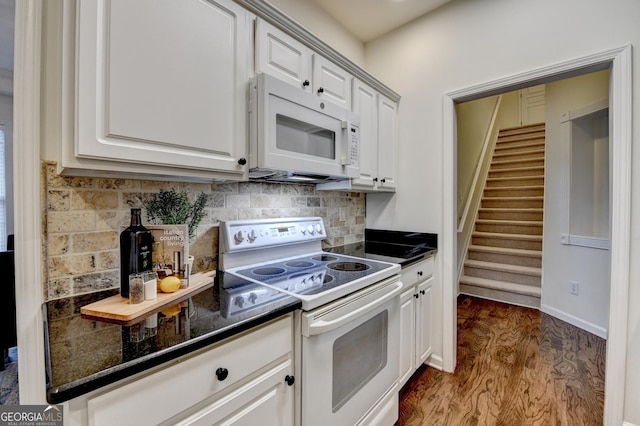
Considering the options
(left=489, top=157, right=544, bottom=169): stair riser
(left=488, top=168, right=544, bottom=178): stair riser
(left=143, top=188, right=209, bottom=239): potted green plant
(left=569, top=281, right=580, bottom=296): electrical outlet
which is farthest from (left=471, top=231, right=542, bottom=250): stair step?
(left=143, top=188, right=209, bottom=239): potted green plant

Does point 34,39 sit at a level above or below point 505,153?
below

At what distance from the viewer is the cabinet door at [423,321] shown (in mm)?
1992

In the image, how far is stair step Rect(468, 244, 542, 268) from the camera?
3.70 m

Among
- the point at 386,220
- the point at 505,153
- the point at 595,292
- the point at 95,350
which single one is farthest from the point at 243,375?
the point at 505,153

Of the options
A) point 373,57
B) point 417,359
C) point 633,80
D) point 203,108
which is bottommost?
point 417,359

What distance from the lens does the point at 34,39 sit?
934 millimetres

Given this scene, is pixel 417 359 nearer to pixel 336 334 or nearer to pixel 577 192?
pixel 336 334

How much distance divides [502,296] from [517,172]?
2340 millimetres

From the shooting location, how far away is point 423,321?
2064 millimetres

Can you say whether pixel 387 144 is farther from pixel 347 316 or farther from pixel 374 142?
pixel 347 316

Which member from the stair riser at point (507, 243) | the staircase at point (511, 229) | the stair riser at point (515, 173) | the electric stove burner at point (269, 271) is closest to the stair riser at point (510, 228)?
the staircase at point (511, 229)

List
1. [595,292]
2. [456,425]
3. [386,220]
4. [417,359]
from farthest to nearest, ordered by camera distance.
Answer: [595,292] → [386,220] → [417,359] → [456,425]

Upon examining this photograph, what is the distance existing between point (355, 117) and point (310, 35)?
1.65 feet

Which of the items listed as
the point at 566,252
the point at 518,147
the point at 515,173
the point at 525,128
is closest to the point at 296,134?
the point at 566,252
